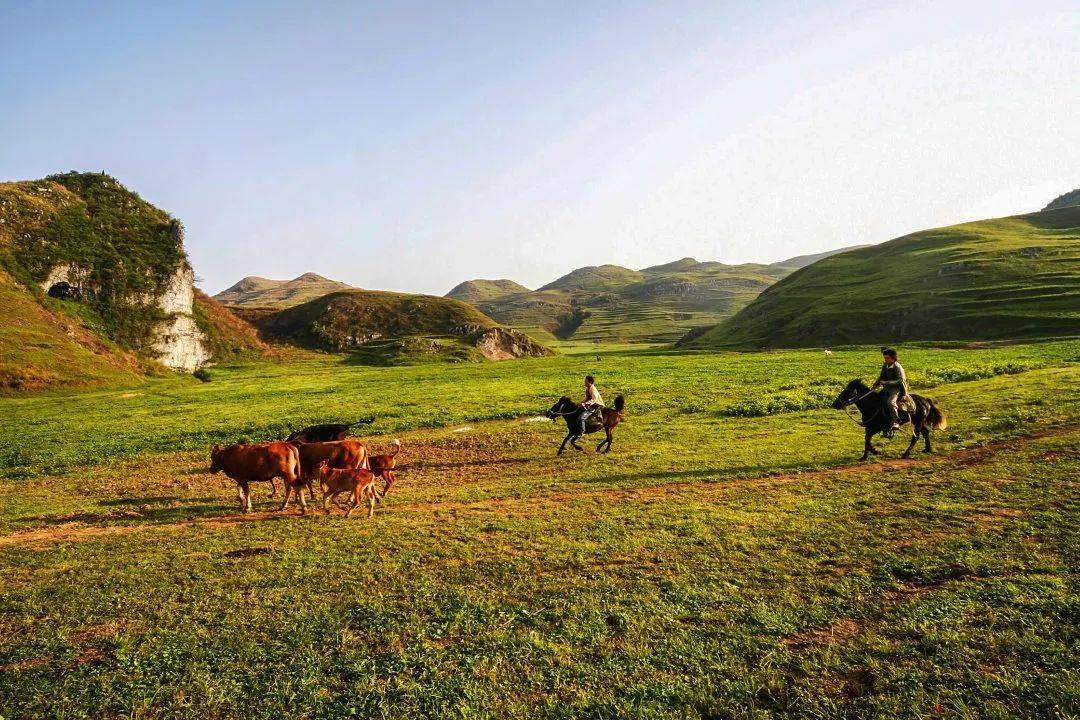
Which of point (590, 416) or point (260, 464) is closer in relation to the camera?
point (260, 464)

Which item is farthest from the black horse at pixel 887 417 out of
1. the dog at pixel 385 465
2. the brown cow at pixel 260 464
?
the brown cow at pixel 260 464

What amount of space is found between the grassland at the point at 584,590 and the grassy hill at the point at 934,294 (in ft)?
285

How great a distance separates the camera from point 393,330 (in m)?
124

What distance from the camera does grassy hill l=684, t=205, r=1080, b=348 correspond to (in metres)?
84.8

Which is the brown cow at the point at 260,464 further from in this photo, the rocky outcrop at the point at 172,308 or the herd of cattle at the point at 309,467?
the rocky outcrop at the point at 172,308

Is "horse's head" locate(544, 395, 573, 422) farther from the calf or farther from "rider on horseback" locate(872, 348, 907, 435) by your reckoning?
"rider on horseback" locate(872, 348, 907, 435)

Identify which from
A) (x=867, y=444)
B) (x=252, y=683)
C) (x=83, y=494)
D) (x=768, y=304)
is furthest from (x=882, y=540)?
(x=768, y=304)

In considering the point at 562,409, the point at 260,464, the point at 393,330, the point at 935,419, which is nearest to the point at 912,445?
the point at 935,419

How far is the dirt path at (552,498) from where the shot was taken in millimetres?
12930

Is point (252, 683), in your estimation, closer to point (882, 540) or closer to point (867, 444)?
point (882, 540)

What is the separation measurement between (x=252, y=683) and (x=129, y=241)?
108891mm

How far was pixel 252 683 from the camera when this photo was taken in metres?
6.39

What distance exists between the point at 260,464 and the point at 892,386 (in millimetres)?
20908

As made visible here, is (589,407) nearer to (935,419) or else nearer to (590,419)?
(590,419)
